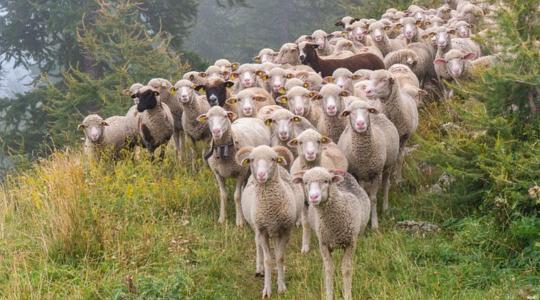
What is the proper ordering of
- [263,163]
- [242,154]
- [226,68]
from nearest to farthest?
[263,163] → [242,154] → [226,68]

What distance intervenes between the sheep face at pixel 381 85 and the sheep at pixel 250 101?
1.83 m

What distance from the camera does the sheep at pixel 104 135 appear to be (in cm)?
1019

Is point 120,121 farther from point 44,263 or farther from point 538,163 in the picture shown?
point 538,163

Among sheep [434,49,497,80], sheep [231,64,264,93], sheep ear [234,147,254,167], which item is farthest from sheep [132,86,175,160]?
sheep [434,49,497,80]

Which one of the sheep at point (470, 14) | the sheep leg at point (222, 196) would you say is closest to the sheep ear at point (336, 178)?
the sheep leg at point (222, 196)

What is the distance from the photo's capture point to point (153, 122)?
10.4 m

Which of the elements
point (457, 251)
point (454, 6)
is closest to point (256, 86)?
point (457, 251)

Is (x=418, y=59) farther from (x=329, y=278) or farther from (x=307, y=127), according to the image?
(x=329, y=278)

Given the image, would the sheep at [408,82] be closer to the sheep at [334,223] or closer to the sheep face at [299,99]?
the sheep face at [299,99]

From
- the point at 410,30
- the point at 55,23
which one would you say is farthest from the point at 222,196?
the point at 55,23

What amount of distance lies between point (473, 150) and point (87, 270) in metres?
4.24

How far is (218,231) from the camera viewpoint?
26.1 feet

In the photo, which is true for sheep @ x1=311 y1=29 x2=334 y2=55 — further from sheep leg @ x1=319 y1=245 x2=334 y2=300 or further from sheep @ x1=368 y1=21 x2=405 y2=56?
sheep leg @ x1=319 y1=245 x2=334 y2=300

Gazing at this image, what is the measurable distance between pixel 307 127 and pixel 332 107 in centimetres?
42
